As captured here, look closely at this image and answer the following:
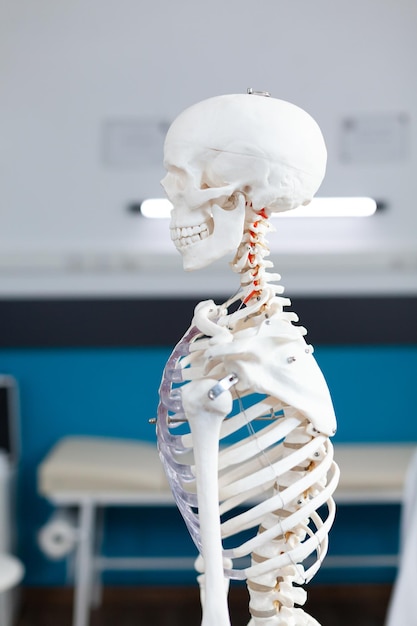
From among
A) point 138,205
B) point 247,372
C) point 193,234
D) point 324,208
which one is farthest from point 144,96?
point 247,372

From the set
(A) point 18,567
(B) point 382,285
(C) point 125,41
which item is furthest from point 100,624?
(C) point 125,41

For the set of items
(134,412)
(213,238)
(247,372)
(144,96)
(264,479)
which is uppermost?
(144,96)

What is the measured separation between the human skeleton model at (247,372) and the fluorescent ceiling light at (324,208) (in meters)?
2.28

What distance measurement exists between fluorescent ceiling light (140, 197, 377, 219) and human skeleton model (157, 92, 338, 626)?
2.28m

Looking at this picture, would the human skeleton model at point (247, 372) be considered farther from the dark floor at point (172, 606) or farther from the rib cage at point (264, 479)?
the dark floor at point (172, 606)

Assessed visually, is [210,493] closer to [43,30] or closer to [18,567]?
[18,567]

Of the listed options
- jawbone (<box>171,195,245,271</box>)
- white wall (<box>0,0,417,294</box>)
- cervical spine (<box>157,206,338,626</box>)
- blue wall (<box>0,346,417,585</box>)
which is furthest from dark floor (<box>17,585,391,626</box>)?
jawbone (<box>171,195,245,271</box>)

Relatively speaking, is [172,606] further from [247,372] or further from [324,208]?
[247,372]

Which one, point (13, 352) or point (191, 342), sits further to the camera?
point (13, 352)

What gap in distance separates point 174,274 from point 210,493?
2.47 meters

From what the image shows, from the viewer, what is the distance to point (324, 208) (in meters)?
3.49

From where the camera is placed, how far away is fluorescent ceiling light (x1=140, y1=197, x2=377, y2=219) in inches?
137

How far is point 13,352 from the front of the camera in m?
3.49

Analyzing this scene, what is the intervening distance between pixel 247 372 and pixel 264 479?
0.14 meters
